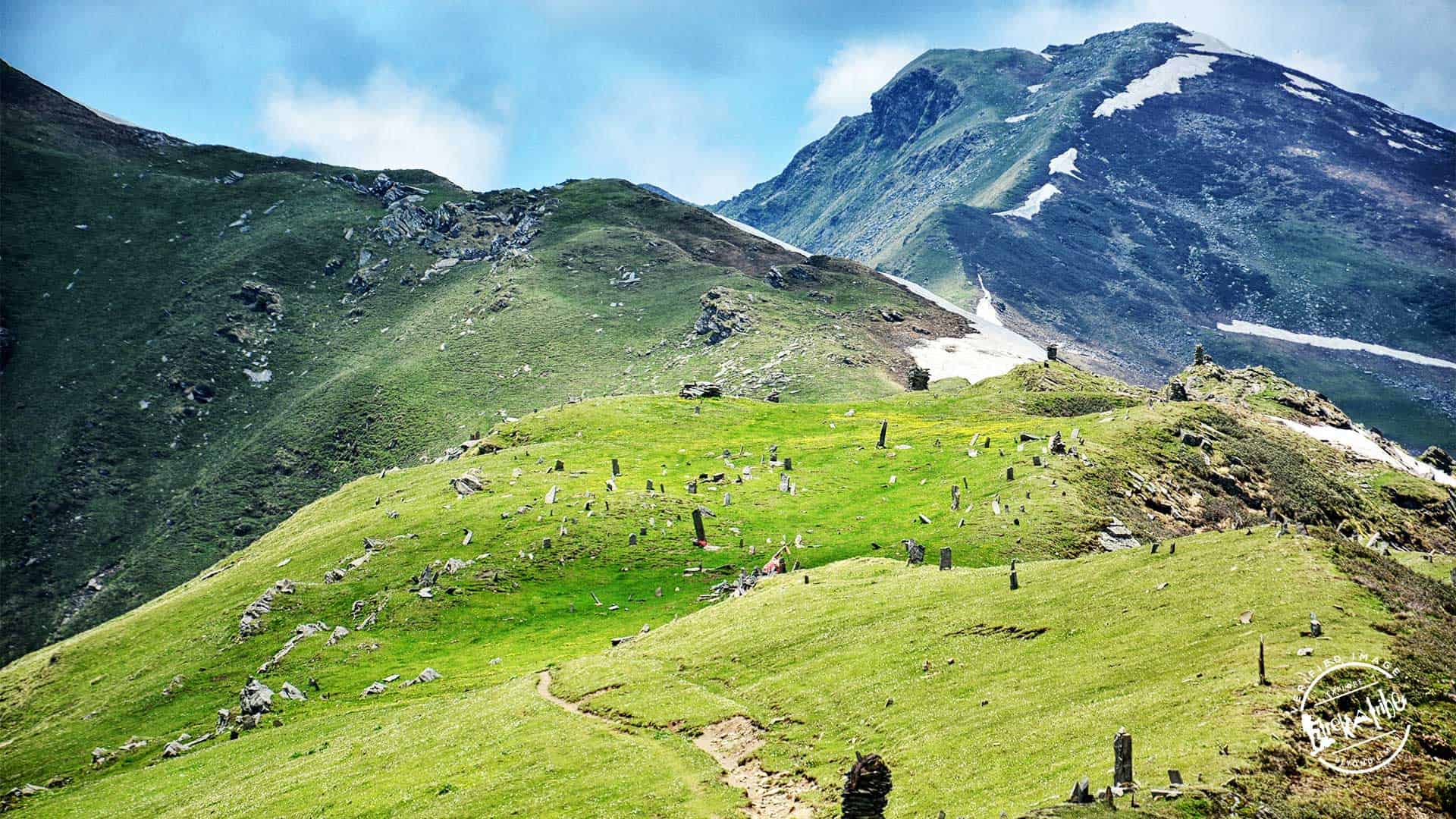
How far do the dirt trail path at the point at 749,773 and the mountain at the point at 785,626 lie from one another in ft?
0.55

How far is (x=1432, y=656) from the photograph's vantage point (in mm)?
29250

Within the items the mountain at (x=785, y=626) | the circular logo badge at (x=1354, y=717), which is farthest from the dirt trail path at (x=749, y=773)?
the circular logo badge at (x=1354, y=717)

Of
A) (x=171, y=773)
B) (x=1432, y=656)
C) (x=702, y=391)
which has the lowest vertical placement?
(x=171, y=773)

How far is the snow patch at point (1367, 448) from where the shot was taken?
4144 inches

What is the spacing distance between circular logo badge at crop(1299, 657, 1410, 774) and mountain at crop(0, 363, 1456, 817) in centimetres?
45

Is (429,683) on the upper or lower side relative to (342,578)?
lower

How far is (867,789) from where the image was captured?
87.2 feet

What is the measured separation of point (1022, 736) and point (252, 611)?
68971mm

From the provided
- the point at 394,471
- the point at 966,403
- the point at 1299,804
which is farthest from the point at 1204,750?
the point at 394,471

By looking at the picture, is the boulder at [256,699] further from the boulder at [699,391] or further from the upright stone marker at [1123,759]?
the boulder at [699,391]

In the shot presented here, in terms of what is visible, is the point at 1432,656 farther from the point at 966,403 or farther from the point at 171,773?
the point at 966,403

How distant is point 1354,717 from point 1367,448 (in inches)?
3797

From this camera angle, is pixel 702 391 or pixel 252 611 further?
pixel 702 391

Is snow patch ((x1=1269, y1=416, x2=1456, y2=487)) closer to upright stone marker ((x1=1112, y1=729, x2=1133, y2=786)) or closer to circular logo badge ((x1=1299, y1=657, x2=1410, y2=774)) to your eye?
circular logo badge ((x1=1299, y1=657, x2=1410, y2=774))
